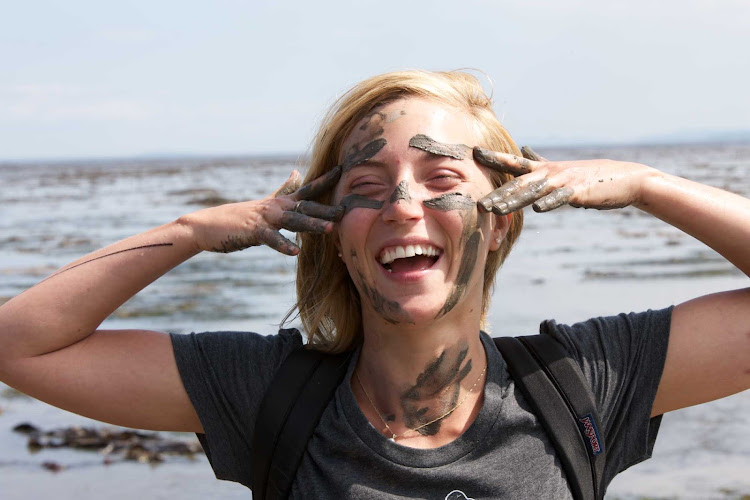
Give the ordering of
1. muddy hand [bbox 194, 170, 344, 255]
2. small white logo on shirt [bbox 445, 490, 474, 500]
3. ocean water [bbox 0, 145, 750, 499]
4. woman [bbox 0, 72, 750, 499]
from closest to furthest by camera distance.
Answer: small white logo on shirt [bbox 445, 490, 474, 500] < woman [bbox 0, 72, 750, 499] < muddy hand [bbox 194, 170, 344, 255] < ocean water [bbox 0, 145, 750, 499]

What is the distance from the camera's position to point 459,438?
2814mm

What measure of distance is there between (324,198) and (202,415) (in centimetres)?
91

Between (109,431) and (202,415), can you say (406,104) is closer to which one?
(202,415)

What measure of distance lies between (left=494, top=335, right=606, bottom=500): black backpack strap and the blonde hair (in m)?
0.62

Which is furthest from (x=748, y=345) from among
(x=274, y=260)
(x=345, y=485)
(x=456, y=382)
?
(x=274, y=260)

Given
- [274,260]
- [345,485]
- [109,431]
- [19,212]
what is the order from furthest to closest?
[19,212] → [274,260] → [109,431] → [345,485]

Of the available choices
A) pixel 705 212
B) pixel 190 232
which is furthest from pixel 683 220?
pixel 190 232

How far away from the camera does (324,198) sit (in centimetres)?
325

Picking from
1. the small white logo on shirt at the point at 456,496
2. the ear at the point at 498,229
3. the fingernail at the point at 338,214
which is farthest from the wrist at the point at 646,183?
the small white logo on shirt at the point at 456,496

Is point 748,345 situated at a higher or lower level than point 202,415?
higher

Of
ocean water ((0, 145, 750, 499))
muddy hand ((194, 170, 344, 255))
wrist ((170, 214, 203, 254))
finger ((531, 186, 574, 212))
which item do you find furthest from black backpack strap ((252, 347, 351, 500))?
ocean water ((0, 145, 750, 499))

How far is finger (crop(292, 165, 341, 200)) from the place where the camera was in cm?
315

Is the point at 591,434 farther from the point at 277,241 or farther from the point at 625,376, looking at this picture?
the point at 277,241

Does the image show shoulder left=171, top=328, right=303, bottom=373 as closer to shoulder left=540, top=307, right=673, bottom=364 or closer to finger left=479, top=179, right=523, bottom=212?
finger left=479, top=179, right=523, bottom=212
